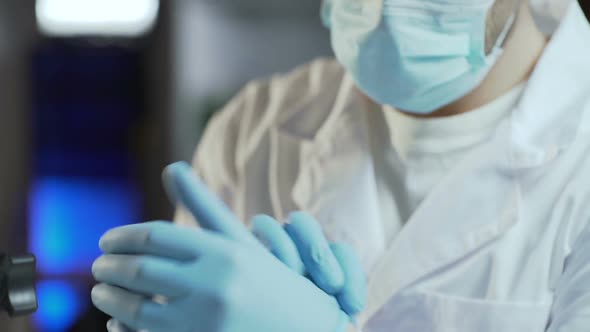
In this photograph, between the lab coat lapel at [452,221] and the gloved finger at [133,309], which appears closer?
the gloved finger at [133,309]

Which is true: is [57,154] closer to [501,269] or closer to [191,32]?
[191,32]

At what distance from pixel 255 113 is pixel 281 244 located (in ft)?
1.41

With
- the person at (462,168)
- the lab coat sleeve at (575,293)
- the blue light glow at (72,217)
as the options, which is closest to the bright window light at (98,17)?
the blue light glow at (72,217)

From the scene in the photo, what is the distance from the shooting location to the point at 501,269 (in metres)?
0.72

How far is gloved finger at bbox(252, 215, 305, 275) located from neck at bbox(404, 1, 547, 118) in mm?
310

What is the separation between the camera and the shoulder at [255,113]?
955mm

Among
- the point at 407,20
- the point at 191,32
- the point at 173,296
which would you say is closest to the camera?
the point at 173,296

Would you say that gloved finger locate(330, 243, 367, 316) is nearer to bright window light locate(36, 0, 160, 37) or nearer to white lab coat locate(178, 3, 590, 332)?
white lab coat locate(178, 3, 590, 332)

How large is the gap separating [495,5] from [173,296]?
1.41ft

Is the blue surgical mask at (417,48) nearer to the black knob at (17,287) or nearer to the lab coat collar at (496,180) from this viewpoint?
the lab coat collar at (496,180)

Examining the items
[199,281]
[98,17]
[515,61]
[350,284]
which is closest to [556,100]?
[515,61]

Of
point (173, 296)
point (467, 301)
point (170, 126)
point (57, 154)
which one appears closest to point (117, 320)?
point (173, 296)

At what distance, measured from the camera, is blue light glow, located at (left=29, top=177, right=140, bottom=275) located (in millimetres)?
2471

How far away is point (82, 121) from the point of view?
262 centimetres
